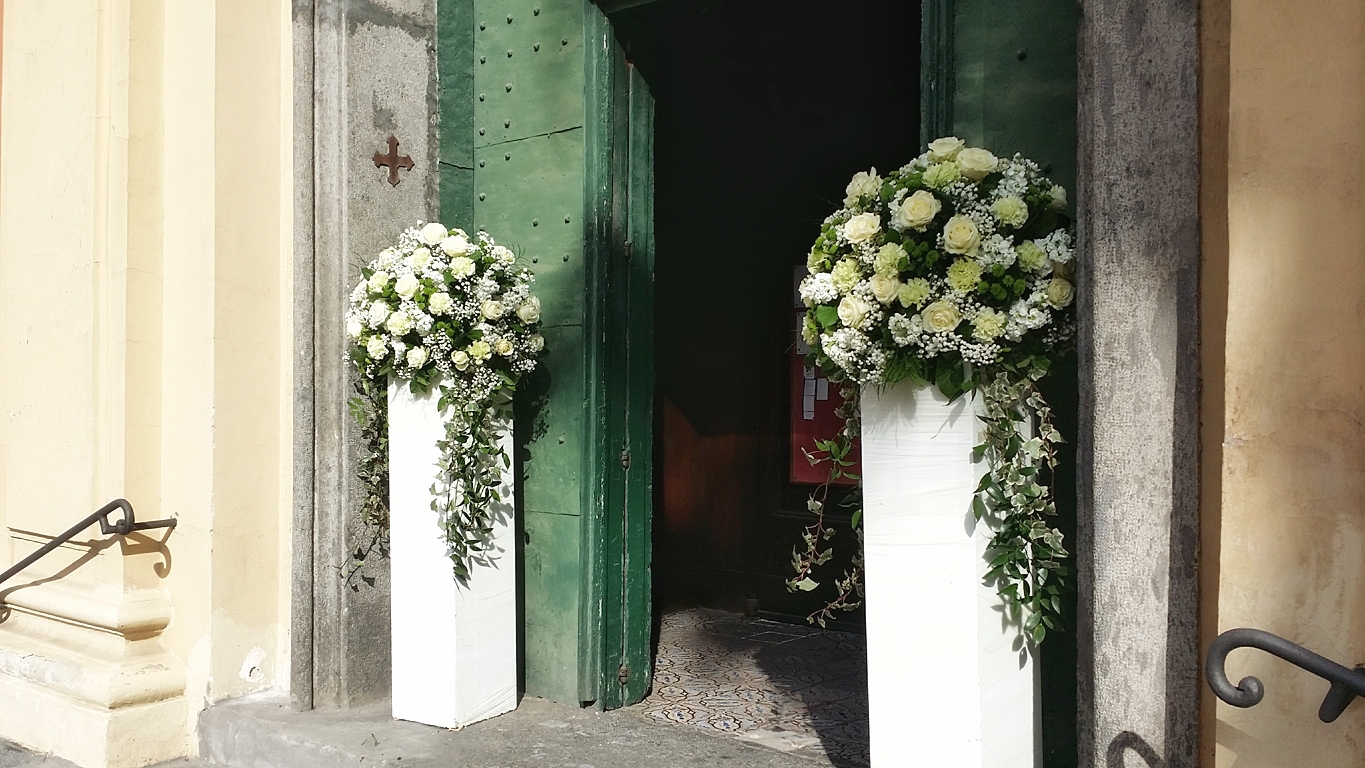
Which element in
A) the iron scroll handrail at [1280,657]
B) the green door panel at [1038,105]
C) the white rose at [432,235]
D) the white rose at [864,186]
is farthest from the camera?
the white rose at [432,235]

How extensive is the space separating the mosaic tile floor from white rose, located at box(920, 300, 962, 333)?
1613 mm

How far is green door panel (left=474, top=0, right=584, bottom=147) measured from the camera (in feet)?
13.6

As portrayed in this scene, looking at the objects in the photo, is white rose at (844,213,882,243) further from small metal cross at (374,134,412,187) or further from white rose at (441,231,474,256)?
small metal cross at (374,134,412,187)

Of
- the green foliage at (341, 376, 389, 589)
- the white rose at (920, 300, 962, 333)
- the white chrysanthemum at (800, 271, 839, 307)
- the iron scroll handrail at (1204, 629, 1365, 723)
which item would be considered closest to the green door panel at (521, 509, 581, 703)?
the green foliage at (341, 376, 389, 589)

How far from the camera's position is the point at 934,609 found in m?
2.77

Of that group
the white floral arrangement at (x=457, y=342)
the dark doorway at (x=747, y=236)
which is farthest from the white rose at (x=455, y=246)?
the dark doorway at (x=747, y=236)

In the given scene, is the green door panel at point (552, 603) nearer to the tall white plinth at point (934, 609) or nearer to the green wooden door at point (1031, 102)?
the tall white plinth at point (934, 609)

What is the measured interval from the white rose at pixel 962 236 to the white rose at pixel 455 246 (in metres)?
1.76

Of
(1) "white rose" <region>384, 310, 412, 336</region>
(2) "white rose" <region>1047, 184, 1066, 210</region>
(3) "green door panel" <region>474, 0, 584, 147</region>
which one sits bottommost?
(1) "white rose" <region>384, 310, 412, 336</region>

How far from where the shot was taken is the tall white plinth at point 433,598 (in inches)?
149

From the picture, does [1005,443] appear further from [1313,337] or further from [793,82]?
[793,82]

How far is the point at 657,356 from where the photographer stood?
6668 mm

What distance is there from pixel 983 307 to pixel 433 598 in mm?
2124

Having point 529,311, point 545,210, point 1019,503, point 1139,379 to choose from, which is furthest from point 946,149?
point 545,210
